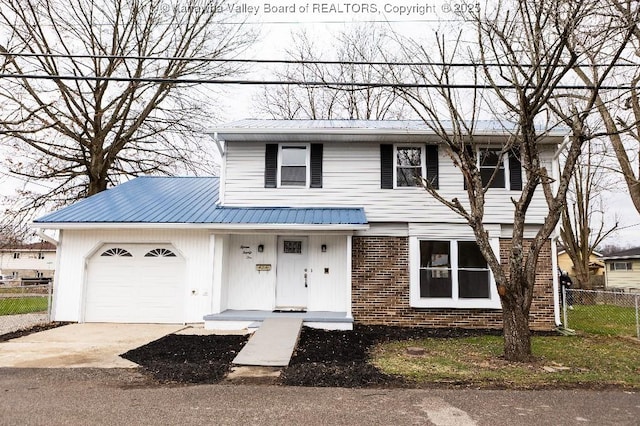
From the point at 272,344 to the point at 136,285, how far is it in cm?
545

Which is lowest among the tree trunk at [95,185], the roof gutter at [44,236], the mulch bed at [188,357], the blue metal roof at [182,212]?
the mulch bed at [188,357]

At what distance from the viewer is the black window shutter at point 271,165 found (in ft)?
39.0

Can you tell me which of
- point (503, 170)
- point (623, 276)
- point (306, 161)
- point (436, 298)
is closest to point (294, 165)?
point (306, 161)

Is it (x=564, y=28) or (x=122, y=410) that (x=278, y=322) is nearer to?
(x=122, y=410)

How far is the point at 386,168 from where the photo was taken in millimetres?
11695

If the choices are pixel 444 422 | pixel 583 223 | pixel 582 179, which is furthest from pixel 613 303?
pixel 444 422

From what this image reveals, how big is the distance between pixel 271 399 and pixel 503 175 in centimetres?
899

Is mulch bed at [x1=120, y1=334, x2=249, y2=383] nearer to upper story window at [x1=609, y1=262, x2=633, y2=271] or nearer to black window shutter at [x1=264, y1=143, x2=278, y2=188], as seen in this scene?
black window shutter at [x1=264, y1=143, x2=278, y2=188]

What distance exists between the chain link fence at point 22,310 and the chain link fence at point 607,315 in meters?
14.0

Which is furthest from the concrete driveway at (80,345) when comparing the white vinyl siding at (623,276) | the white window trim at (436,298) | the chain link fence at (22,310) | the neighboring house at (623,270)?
the white vinyl siding at (623,276)

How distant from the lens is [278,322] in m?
9.86

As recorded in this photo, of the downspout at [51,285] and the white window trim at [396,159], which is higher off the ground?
the white window trim at [396,159]

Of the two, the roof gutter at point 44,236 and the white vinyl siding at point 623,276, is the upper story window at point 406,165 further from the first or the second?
the white vinyl siding at point 623,276

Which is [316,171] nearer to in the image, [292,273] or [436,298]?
[292,273]
